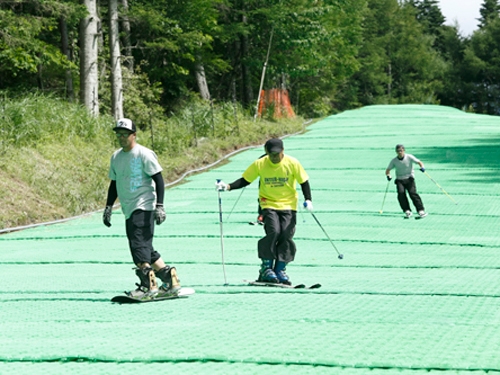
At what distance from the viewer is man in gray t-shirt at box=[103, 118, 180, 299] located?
7301 millimetres

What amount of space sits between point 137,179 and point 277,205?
162 centimetres

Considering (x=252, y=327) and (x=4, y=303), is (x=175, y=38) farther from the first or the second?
(x=252, y=327)

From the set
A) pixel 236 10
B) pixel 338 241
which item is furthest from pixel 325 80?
pixel 338 241

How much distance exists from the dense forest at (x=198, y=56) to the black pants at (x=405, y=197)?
9.20 meters

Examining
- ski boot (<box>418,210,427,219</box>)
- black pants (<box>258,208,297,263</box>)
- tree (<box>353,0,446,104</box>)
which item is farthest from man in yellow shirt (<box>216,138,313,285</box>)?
tree (<box>353,0,446,104</box>)

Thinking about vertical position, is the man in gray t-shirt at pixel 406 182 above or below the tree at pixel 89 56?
below

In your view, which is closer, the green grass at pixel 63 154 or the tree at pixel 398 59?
the green grass at pixel 63 154

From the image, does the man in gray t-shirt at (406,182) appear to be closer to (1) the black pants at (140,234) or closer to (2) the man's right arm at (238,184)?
(2) the man's right arm at (238,184)

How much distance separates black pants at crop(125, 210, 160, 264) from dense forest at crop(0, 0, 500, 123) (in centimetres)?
1322

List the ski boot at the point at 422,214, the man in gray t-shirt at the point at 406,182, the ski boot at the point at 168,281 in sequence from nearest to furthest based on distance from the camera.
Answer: the ski boot at the point at 168,281, the ski boot at the point at 422,214, the man in gray t-shirt at the point at 406,182

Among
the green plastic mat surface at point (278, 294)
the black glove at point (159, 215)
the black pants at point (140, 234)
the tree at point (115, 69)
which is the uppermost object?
the tree at point (115, 69)

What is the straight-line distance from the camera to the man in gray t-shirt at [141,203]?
24.0 feet

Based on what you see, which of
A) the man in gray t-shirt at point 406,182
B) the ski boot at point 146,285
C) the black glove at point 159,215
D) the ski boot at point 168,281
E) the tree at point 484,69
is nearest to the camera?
the black glove at point 159,215

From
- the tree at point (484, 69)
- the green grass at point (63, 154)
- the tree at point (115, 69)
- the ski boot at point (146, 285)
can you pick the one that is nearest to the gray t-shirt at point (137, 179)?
the ski boot at point (146, 285)
